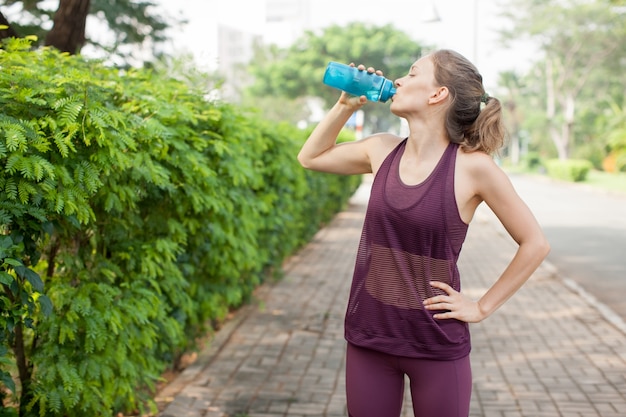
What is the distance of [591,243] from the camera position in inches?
584

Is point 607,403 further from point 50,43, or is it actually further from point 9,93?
point 50,43

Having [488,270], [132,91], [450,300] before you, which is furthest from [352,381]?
[488,270]

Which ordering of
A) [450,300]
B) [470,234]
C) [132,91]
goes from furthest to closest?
1. [470,234]
2. [132,91]
3. [450,300]

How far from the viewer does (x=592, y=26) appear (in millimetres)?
55188

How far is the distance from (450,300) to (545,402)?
9.90ft

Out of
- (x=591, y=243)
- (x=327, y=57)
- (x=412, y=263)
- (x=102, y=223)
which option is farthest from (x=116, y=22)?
(x=327, y=57)

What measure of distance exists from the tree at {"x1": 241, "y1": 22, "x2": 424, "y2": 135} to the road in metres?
23.5

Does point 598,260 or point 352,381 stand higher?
point 352,381

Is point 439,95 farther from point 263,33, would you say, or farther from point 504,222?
point 263,33

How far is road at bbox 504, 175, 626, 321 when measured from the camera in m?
10.3

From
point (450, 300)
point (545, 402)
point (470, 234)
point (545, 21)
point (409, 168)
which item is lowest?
point (470, 234)

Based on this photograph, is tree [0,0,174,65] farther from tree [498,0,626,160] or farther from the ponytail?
tree [498,0,626,160]

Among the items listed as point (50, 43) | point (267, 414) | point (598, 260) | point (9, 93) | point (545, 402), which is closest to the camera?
point (9, 93)

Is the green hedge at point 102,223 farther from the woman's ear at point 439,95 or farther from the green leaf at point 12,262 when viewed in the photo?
the woman's ear at point 439,95
